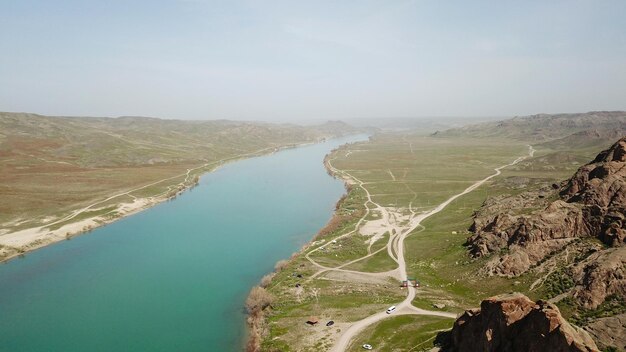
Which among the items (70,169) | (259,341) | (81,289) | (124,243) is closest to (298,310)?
(259,341)

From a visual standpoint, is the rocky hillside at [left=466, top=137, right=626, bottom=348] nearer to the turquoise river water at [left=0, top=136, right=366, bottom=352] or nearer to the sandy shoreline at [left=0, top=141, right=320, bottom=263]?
the turquoise river water at [left=0, top=136, right=366, bottom=352]

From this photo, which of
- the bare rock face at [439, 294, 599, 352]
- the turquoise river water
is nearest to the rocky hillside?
the bare rock face at [439, 294, 599, 352]

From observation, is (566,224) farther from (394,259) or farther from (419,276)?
(394,259)

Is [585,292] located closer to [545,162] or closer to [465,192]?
[465,192]

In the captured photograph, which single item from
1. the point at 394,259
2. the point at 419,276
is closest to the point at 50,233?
the point at 394,259

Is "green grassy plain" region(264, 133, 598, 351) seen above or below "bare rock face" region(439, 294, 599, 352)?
below

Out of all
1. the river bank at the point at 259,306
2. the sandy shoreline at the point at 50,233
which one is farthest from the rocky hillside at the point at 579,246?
the sandy shoreline at the point at 50,233
